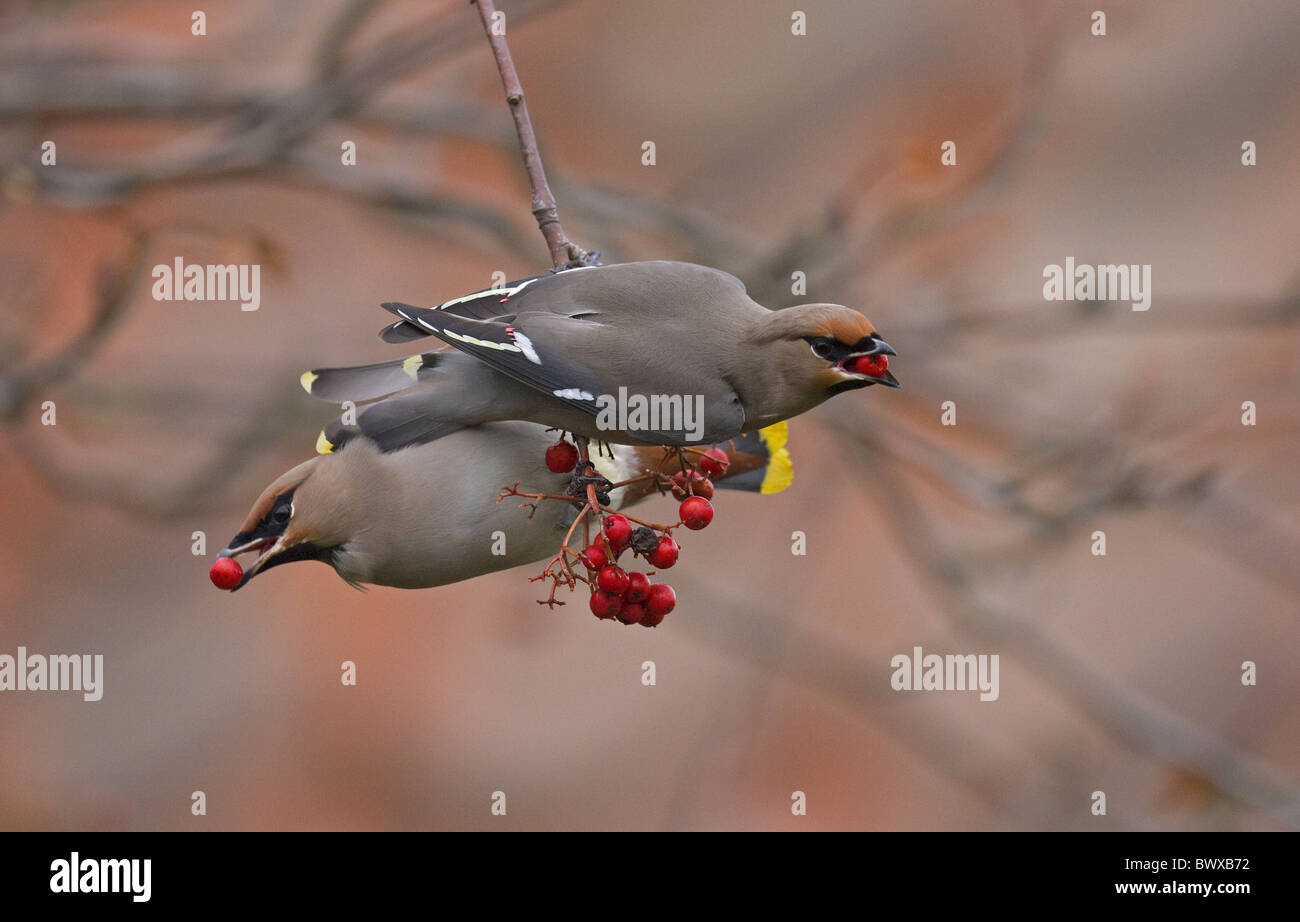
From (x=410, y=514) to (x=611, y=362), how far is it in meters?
0.47

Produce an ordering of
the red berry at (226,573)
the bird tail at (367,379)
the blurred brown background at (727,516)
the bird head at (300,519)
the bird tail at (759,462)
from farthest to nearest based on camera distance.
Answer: the blurred brown background at (727,516) → the bird tail at (759,462) → the bird tail at (367,379) → the bird head at (300,519) → the red berry at (226,573)

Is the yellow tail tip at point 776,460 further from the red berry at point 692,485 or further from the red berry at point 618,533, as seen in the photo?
the red berry at point 618,533

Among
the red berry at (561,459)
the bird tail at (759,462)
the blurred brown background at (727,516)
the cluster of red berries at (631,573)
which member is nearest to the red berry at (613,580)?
the cluster of red berries at (631,573)

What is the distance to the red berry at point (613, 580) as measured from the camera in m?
2.38

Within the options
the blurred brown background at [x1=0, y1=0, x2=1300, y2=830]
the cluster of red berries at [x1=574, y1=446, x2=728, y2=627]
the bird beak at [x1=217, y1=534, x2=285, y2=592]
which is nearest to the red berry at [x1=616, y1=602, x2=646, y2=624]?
the cluster of red berries at [x1=574, y1=446, x2=728, y2=627]

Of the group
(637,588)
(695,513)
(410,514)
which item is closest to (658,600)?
(637,588)

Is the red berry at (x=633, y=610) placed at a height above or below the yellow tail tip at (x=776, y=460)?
below

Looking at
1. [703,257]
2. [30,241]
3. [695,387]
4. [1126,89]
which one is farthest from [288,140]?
[1126,89]

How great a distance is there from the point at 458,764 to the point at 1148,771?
362 cm

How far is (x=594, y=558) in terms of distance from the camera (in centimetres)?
242

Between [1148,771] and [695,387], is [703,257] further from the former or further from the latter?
[1148,771]

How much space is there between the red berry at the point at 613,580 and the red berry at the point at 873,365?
545 millimetres

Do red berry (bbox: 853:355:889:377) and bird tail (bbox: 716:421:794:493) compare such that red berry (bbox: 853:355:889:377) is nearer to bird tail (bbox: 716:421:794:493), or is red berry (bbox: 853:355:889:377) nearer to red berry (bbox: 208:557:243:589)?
bird tail (bbox: 716:421:794:493)

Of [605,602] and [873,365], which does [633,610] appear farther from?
[873,365]
